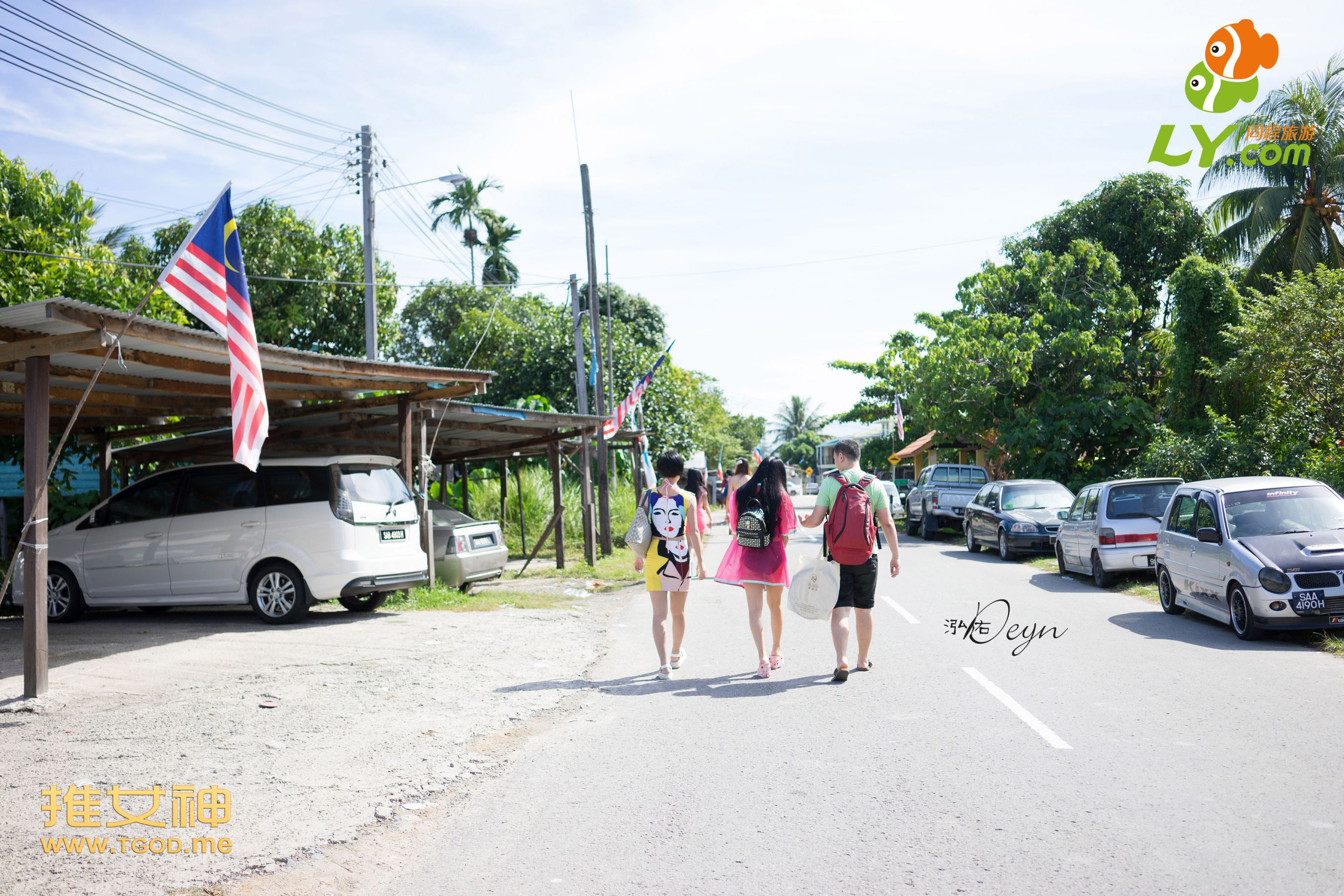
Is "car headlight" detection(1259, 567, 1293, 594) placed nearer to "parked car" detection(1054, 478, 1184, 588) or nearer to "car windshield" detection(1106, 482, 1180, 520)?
"parked car" detection(1054, 478, 1184, 588)

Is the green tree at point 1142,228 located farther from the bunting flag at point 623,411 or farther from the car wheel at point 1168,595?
the car wheel at point 1168,595

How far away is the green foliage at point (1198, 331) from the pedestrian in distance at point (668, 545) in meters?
18.0

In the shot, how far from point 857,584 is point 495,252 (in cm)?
4525

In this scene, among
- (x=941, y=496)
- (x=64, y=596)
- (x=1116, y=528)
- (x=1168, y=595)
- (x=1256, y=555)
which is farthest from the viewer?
(x=941, y=496)

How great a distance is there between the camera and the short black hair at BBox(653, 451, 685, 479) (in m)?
8.28

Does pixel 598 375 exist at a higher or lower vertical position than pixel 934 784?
higher

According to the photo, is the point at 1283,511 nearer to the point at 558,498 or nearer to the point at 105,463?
the point at 558,498

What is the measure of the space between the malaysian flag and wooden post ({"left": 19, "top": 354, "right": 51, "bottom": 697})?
1.31m

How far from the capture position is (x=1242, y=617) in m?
9.56

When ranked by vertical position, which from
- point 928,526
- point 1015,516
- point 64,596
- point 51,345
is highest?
point 51,345

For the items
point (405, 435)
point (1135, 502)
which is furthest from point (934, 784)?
point (1135, 502)

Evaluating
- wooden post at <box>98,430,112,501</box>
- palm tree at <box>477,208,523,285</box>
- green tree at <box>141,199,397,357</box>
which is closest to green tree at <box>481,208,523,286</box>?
palm tree at <box>477,208,523,285</box>

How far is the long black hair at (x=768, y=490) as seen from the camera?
8.05 metres

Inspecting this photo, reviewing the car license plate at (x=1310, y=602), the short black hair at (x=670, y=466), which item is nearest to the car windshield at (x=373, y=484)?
the short black hair at (x=670, y=466)
